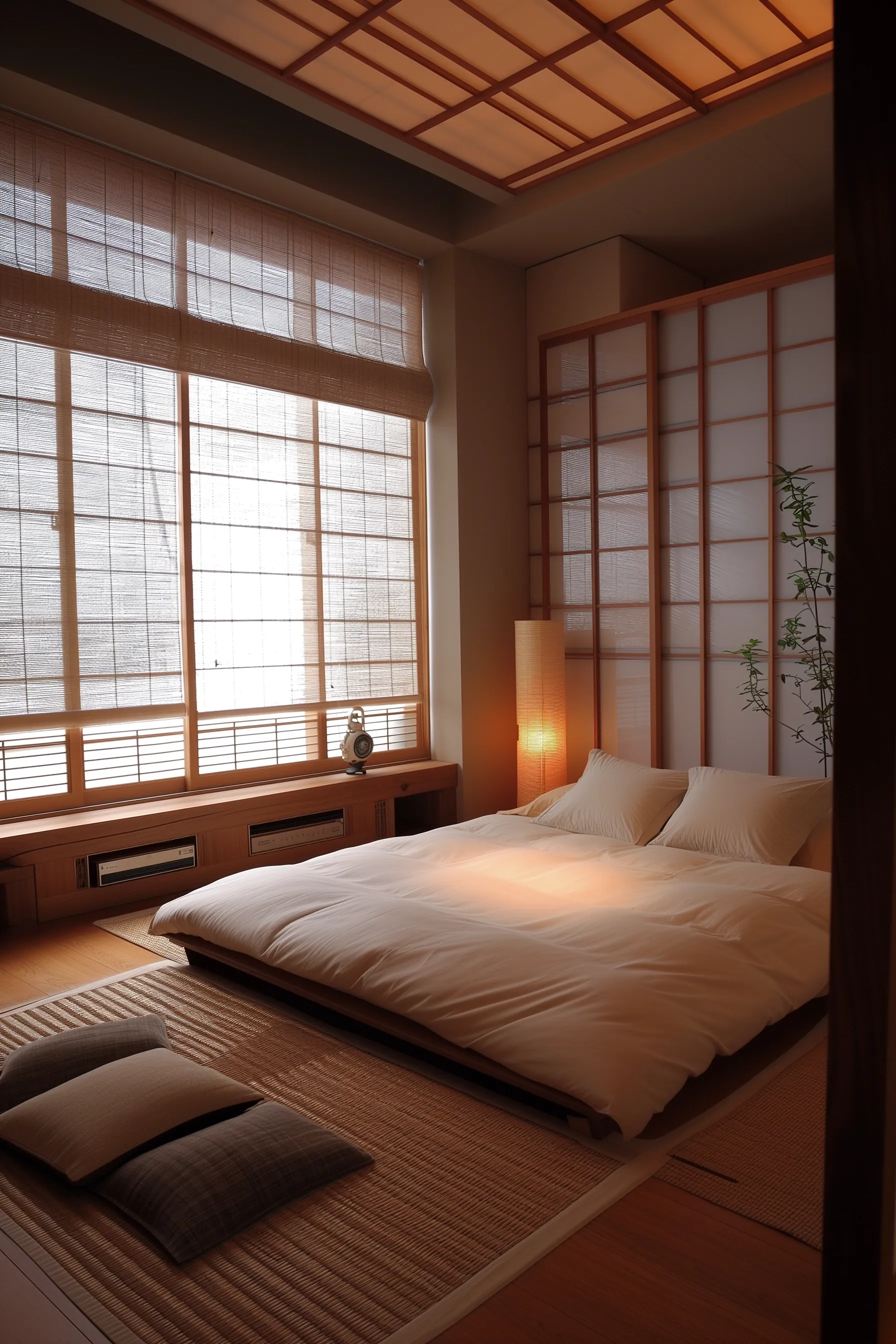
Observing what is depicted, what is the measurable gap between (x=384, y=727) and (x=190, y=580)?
1460mm

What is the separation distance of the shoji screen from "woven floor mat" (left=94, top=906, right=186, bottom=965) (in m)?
2.58

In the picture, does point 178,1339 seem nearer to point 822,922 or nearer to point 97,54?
point 822,922

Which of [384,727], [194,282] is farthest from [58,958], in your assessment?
[194,282]

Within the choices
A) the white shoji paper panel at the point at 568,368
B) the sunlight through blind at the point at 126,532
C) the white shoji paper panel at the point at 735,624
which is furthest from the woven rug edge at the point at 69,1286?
the white shoji paper panel at the point at 568,368

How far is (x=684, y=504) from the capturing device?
490 centimetres

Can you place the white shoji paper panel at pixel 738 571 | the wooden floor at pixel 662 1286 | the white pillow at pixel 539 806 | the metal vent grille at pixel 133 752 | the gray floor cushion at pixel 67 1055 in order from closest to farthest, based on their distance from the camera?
the wooden floor at pixel 662 1286, the gray floor cushion at pixel 67 1055, the metal vent grille at pixel 133 752, the white pillow at pixel 539 806, the white shoji paper panel at pixel 738 571

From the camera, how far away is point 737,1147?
2.03 m

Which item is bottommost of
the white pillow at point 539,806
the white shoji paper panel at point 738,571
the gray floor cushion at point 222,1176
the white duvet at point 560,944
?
the gray floor cushion at point 222,1176

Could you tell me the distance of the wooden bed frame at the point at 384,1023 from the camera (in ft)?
6.82

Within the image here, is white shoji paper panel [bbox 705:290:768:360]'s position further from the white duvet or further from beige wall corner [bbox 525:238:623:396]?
the white duvet

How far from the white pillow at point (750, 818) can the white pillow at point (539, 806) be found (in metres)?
0.66

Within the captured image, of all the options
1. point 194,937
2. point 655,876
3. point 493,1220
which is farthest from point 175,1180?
point 655,876

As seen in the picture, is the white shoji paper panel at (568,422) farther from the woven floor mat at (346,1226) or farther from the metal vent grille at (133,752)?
the woven floor mat at (346,1226)

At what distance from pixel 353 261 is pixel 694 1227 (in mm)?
4680
